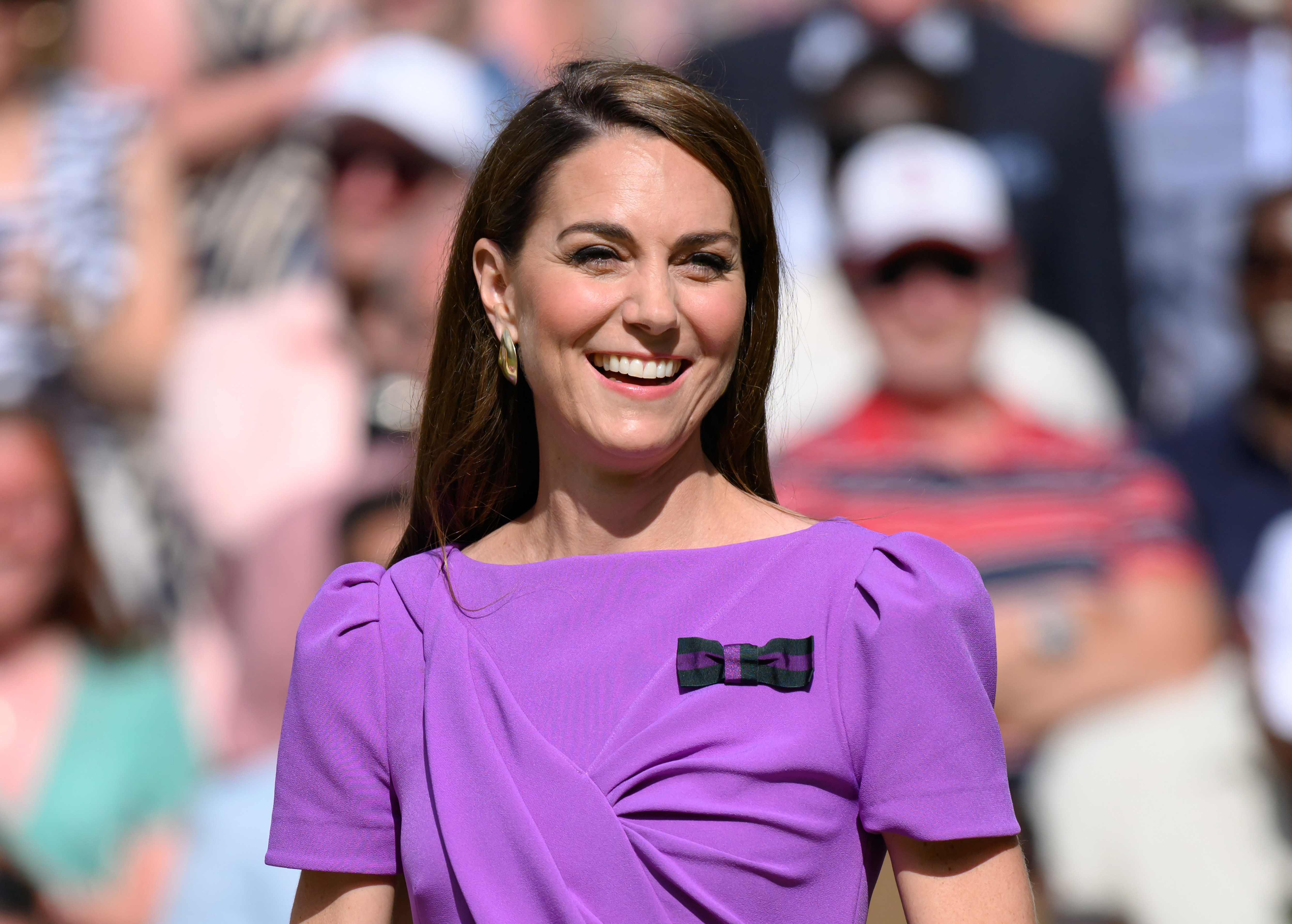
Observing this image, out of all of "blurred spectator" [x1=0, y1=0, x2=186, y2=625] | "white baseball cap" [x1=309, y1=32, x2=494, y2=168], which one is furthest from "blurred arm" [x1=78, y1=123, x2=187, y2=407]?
"white baseball cap" [x1=309, y1=32, x2=494, y2=168]

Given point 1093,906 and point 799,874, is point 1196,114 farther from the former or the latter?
point 799,874

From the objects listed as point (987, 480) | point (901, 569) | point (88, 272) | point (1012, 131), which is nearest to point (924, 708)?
point (901, 569)

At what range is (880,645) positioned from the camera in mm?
1747

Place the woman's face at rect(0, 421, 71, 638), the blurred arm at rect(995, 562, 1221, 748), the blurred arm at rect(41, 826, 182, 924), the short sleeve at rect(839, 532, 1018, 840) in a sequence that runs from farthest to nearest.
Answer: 1. the woman's face at rect(0, 421, 71, 638)
2. the blurred arm at rect(41, 826, 182, 924)
3. the blurred arm at rect(995, 562, 1221, 748)
4. the short sleeve at rect(839, 532, 1018, 840)

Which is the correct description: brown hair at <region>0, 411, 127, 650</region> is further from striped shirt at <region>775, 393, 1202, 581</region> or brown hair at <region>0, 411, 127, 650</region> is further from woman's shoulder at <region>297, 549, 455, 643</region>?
woman's shoulder at <region>297, 549, 455, 643</region>

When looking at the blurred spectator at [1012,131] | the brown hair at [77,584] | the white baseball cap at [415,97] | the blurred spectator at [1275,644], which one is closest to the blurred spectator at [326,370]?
the white baseball cap at [415,97]

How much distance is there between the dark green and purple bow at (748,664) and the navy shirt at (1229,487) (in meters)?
3.19

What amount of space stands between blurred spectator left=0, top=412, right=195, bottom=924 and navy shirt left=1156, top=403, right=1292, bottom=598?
3.13m

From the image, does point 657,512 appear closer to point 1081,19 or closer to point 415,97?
point 415,97

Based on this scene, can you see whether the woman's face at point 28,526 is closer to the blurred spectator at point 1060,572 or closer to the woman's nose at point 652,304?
the blurred spectator at point 1060,572

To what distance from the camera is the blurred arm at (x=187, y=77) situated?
5840 millimetres

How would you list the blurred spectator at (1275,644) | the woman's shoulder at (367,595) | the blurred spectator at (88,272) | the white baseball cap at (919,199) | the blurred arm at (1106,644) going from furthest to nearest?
the blurred spectator at (88,272)
the white baseball cap at (919,199)
the blurred arm at (1106,644)
the blurred spectator at (1275,644)
the woman's shoulder at (367,595)

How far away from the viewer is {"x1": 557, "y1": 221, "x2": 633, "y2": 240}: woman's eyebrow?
6.07 feet

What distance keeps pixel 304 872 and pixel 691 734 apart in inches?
20.4
